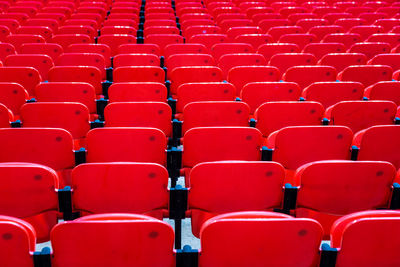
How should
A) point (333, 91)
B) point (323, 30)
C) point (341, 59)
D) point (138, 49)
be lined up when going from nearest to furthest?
point (333, 91)
point (341, 59)
point (138, 49)
point (323, 30)

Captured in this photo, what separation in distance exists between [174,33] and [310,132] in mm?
3251

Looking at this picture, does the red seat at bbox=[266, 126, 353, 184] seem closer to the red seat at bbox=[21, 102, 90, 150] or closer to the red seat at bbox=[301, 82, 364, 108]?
the red seat at bbox=[301, 82, 364, 108]

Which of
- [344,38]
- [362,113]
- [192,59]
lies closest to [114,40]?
[192,59]

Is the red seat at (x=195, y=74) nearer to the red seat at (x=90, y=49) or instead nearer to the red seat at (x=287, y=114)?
the red seat at (x=287, y=114)

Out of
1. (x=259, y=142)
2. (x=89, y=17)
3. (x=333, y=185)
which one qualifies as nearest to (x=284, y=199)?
(x=333, y=185)

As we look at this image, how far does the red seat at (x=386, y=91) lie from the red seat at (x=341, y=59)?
870 millimetres

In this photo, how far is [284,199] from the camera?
1963 millimetres

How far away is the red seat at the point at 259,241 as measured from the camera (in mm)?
1373

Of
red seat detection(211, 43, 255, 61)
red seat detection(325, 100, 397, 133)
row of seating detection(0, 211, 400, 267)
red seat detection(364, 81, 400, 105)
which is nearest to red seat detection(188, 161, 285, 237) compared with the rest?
row of seating detection(0, 211, 400, 267)

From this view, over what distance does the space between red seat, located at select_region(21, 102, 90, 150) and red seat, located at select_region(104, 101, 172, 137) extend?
19 centimetres

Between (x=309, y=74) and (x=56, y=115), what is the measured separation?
2203 millimetres

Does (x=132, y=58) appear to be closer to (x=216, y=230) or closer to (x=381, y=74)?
(x=381, y=74)

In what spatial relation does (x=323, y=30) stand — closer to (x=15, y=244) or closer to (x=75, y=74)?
(x=75, y=74)

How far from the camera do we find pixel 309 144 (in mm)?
2285
